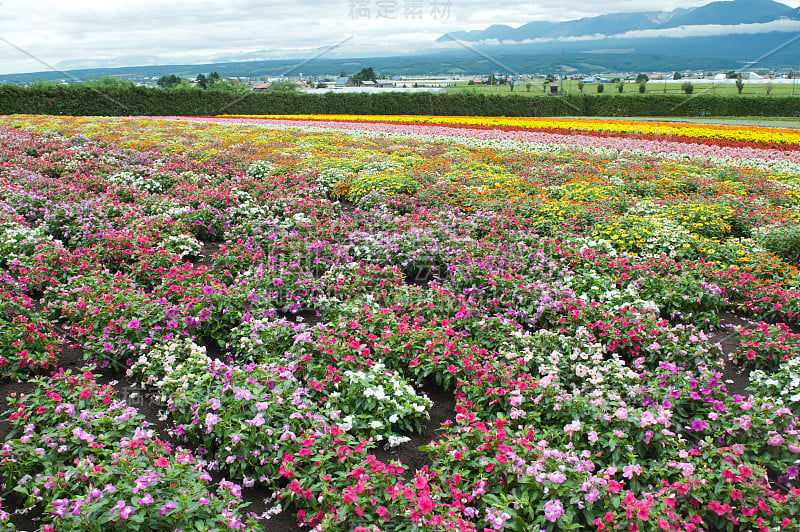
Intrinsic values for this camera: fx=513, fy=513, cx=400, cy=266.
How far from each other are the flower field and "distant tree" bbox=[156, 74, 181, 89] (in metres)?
27.9

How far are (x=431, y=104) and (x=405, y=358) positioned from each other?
33064 millimetres

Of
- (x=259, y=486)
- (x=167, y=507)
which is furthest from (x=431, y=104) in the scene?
(x=167, y=507)

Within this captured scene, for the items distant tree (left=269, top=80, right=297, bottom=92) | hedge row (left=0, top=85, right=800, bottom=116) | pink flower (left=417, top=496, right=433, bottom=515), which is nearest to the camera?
pink flower (left=417, top=496, right=433, bottom=515)

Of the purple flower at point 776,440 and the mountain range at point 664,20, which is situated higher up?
the mountain range at point 664,20

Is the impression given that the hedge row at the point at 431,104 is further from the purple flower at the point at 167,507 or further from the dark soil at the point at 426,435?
the purple flower at the point at 167,507

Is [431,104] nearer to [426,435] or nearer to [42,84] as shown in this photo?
[42,84]

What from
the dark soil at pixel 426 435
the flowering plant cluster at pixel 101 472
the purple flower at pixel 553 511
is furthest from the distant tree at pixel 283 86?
the purple flower at pixel 553 511

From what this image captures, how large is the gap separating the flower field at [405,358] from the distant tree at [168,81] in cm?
2793

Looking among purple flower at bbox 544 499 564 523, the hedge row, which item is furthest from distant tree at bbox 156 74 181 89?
purple flower at bbox 544 499 564 523

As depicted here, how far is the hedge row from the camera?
31.6 meters

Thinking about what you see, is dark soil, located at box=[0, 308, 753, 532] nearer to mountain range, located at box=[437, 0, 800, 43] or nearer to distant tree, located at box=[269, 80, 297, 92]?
distant tree, located at box=[269, 80, 297, 92]

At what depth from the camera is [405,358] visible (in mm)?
3727

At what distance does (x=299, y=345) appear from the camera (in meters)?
3.80

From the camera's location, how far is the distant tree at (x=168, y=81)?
32.5m
